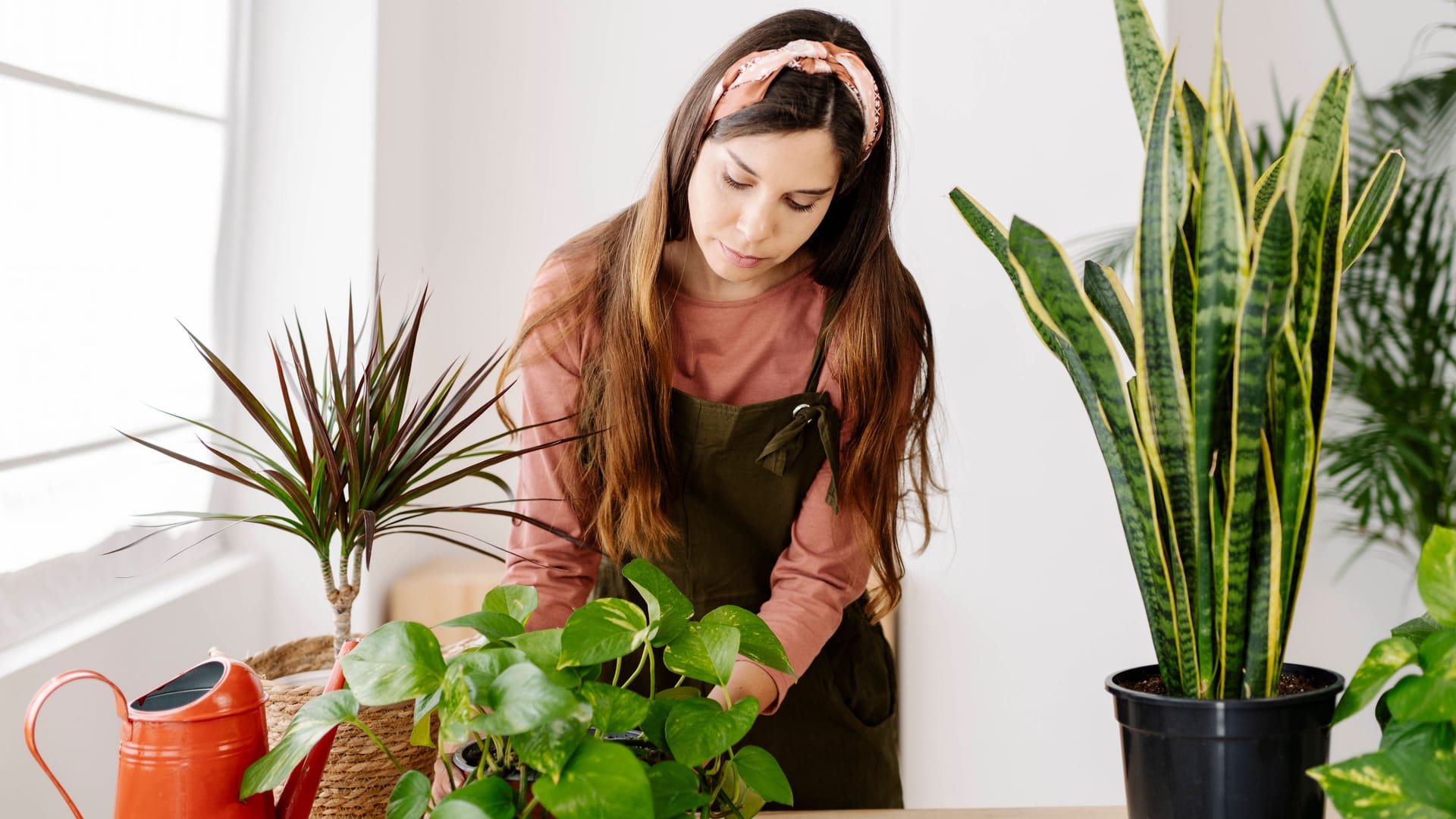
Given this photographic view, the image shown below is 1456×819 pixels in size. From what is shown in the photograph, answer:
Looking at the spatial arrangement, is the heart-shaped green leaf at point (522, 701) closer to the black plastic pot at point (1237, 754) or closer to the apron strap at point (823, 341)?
the black plastic pot at point (1237, 754)

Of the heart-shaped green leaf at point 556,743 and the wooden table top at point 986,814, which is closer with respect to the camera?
the heart-shaped green leaf at point 556,743

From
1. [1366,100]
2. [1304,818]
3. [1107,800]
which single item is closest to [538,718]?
[1304,818]

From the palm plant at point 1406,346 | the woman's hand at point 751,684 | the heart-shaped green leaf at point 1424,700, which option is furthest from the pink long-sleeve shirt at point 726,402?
the palm plant at point 1406,346

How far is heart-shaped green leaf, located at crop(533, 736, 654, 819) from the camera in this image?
0.57 meters

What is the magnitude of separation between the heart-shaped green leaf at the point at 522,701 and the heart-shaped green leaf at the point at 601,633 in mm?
41

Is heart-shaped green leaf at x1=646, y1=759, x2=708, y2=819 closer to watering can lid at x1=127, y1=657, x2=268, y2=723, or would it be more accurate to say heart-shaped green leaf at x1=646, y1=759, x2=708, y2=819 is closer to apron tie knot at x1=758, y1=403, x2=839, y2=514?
watering can lid at x1=127, y1=657, x2=268, y2=723

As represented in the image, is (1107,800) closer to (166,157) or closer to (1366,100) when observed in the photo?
(1366,100)

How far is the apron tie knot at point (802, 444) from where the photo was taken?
1330mm

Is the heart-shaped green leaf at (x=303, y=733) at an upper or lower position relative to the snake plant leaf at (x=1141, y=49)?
lower

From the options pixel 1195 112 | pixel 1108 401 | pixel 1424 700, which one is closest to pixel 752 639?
pixel 1108 401

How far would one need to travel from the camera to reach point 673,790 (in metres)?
0.64

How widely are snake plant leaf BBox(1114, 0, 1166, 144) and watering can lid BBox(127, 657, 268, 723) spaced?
729 mm

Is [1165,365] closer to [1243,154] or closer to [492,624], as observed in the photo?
[1243,154]

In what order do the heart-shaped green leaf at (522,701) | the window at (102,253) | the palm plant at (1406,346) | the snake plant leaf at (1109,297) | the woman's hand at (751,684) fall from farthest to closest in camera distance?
the palm plant at (1406,346)
the window at (102,253)
the woman's hand at (751,684)
the snake plant leaf at (1109,297)
the heart-shaped green leaf at (522,701)
